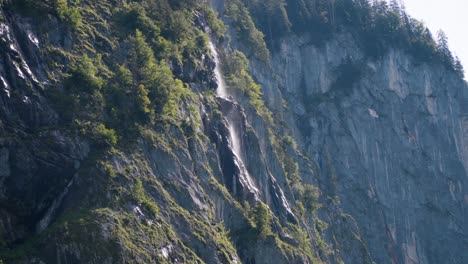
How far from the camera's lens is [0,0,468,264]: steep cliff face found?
5025 centimetres

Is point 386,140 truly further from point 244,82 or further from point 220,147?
point 220,147

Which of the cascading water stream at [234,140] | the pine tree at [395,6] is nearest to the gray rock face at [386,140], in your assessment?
the pine tree at [395,6]

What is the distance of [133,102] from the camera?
59.4m

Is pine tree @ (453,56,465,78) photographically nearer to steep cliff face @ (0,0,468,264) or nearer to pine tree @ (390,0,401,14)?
steep cliff face @ (0,0,468,264)

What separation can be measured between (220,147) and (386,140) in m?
38.1

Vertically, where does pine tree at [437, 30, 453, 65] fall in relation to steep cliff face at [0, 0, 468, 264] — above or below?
above

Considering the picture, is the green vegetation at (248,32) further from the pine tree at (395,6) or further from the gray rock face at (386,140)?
the pine tree at (395,6)

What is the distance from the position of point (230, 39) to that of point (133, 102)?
30898 mm

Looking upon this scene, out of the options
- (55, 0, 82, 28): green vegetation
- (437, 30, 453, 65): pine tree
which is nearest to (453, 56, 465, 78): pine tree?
(437, 30, 453, 65): pine tree

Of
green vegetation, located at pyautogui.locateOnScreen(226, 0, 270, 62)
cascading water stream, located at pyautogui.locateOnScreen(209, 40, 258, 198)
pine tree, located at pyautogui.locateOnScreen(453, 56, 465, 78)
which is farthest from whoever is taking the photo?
pine tree, located at pyautogui.locateOnScreen(453, 56, 465, 78)

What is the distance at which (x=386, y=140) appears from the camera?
323 feet

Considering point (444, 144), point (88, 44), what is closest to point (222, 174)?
point (88, 44)

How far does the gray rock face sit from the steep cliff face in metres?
0.18

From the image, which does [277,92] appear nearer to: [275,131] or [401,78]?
[275,131]
